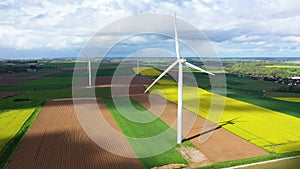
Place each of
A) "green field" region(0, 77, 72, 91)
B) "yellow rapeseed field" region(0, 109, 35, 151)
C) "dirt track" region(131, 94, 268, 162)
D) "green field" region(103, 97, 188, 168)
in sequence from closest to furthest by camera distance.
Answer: "green field" region(103, 97, 188, 168) < "dirt track" region(131, 94, 268, 162) < "yellow rapeseed field" region(0, 109, 35, 151) < "green field" region(0, 77, 72, 91)

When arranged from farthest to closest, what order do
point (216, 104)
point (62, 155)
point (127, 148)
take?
point (216, 104), point (127, 148), point (62, 155)

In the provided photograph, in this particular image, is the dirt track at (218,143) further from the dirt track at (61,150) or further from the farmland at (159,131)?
the dirt track at (61,150)

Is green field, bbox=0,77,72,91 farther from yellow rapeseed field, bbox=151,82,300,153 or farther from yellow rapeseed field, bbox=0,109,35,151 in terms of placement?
yellow rapeseed field, bbox=151,82,300,153

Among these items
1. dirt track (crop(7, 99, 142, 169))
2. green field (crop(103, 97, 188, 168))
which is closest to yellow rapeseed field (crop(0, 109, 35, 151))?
dirt track (crop(7, 99, 142, 169))

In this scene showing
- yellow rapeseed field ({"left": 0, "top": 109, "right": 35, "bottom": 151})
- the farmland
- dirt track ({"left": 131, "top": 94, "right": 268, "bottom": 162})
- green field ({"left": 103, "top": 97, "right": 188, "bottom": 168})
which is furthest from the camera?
yellow rapeseed field ({"left": 0, "top": 109, "right": 35, "bottom": 151})

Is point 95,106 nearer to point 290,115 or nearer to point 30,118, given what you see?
point 30,118

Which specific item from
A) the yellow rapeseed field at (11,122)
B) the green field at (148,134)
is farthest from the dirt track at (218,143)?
the yellow rapeseed field at (11,122)

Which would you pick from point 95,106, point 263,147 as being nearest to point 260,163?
point 263,147
